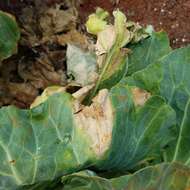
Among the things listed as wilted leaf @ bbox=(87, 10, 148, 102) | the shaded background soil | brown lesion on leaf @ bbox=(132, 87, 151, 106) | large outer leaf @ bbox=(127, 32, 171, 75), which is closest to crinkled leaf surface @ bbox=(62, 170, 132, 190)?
brown lesion on leaf @ bbox=(132, 87, 151, 106)

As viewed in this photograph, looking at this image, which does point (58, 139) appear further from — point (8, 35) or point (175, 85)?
point (8, 35)

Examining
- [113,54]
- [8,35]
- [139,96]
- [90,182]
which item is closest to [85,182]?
[90,182]

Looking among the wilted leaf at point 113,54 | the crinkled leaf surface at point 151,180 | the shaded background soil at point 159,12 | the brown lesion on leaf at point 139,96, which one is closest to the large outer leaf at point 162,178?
the crinkled leaf surface at point 151,180

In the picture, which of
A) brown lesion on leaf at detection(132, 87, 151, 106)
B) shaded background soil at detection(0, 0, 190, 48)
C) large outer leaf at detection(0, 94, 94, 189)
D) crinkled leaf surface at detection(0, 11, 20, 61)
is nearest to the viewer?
large outer leaf at detection(0, 94, 94, 189)

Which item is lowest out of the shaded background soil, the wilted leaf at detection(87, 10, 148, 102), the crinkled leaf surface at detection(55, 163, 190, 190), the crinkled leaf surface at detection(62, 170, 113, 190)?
the crinkled leaf surface at detection(62, 170, 113, 190)

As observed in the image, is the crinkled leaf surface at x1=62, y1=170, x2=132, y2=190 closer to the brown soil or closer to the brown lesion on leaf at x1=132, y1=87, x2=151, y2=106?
the brown lesion on leaf at x1=132, y1=87, x2=151, y2=106

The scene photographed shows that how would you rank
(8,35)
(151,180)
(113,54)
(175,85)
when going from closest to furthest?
(151,180)
(175,85)
(113,54)
(8,35)

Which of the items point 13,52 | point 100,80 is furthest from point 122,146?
point 13,52
